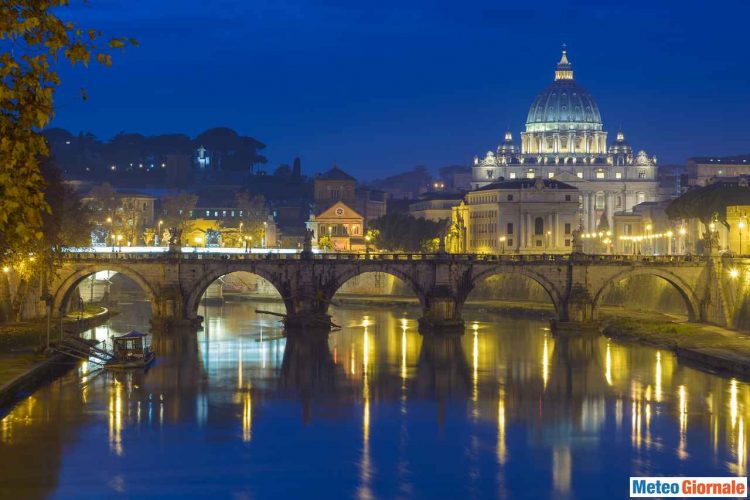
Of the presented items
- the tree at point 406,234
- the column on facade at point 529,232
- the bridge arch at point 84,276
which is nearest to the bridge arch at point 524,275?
the bridge arch at point 84,276

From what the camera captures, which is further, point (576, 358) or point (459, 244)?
point (459, 244)

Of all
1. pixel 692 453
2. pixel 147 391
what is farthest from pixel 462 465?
pixel 147 391

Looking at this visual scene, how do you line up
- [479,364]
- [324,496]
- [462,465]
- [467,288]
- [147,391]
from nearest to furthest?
[324,496] → [462,465] → [147,391] → [479,364] → [467,288]

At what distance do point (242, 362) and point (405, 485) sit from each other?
30.3m

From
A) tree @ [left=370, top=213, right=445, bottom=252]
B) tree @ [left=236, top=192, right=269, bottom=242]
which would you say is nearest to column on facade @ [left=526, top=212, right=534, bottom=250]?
tree @ [left=370, top=213, right=445, bottom=252]

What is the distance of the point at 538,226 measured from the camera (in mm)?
175125

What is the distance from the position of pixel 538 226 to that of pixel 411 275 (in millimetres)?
90568

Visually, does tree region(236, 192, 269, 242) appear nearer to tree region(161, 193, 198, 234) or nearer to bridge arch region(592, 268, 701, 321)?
tree region(161, 193, 198, 234)

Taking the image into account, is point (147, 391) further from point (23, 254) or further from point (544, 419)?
point (544, 419)

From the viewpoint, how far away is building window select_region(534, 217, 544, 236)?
174 meters

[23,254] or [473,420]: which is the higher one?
[23,254]

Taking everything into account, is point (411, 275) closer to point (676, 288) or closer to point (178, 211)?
point (676, 288)

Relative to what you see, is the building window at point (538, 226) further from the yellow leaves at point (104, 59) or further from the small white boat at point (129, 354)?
the yellow leaves at point (104, 59)

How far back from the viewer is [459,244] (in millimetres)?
164875
